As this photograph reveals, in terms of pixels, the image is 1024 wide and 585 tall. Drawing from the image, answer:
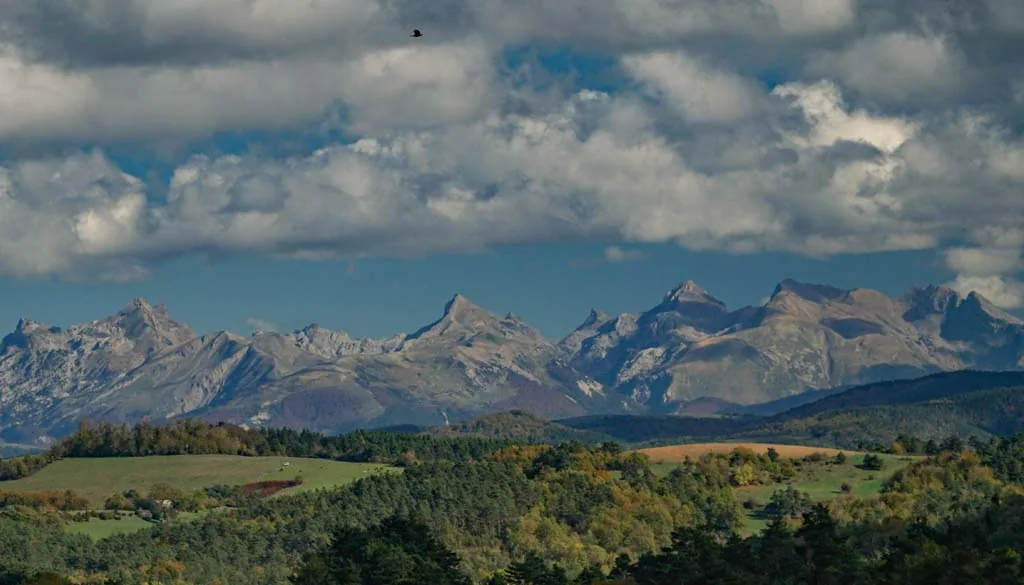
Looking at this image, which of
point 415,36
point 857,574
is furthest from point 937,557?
point 415,36

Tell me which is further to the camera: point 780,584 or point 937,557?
point 780,584

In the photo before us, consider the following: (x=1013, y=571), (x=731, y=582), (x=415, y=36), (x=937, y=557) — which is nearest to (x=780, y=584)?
(x=731, y=582)

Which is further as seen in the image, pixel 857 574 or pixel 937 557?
pixel 857 574

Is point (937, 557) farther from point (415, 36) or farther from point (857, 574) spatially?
point (415, 36)

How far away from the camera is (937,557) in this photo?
184875 millimetres

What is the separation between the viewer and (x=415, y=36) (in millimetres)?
156750

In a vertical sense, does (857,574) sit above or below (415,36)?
below

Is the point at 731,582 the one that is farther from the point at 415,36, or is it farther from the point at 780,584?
the point at 415,36

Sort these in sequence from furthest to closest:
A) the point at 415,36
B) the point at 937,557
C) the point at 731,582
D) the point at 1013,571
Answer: the point at 731,582 → the point at 937,557 → the point at 1013,571 → the point at 415,36

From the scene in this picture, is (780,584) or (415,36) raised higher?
(415,36)

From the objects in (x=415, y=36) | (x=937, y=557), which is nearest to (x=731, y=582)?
(x=937, y=557)

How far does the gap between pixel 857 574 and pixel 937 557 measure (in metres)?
14.8

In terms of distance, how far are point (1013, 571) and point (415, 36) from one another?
268 ft

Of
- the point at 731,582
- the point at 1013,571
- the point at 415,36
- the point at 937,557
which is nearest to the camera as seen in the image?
the point at 415,36
